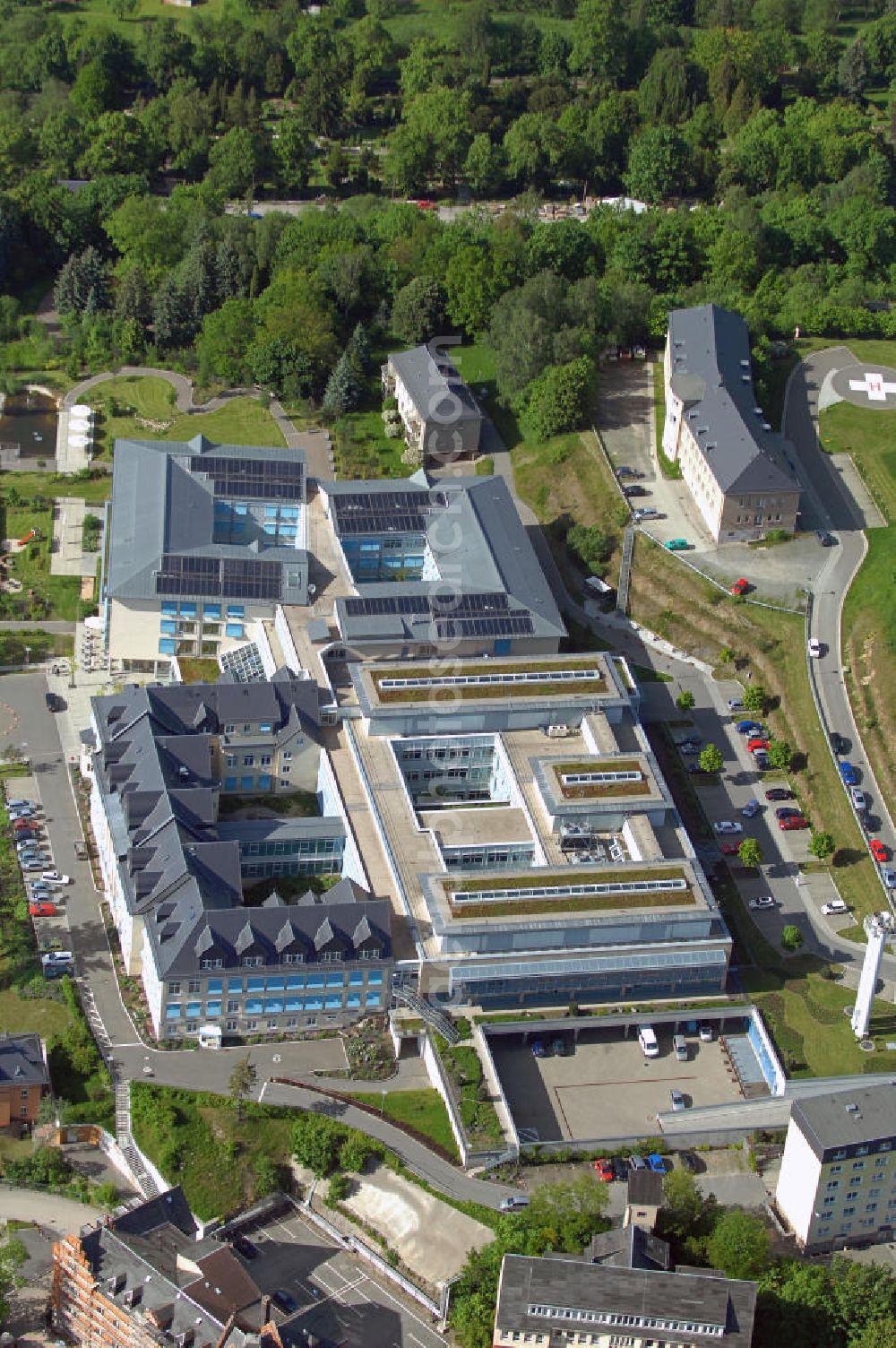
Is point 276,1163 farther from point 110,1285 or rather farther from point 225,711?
point 225,711

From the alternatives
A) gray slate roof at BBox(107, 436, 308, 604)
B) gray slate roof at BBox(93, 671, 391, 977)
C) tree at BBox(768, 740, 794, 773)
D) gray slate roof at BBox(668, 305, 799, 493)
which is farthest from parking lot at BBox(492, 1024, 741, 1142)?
gray slate roof at BBox(668, 305, 799, 493)

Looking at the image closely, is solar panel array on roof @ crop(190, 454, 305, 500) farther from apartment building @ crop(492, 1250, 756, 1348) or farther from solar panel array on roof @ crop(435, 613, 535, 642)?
apartment building @ crop(492, 1250, 756, 1348)

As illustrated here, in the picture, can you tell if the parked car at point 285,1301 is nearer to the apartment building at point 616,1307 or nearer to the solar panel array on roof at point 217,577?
the apartment building at point 616,1307

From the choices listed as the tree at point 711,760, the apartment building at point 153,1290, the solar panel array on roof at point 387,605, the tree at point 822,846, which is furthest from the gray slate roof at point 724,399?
the apartment building at point 153,1290

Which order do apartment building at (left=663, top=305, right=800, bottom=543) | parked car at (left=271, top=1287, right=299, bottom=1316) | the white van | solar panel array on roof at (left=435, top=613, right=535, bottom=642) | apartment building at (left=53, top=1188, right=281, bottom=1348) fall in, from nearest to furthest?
1. apartment building at (left=53, top=1188, right=281, bottom=1348)
2. parked car at (left=271, top=1287, right=299, bottom=1316)
3. the white van
4. solar panel array on roof at (left=435, top=613, right=535, bottom=642)
5. apartment building at (left=663, top=305, right=800, bottom=543)

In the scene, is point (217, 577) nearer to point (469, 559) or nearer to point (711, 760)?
point (469, 559)

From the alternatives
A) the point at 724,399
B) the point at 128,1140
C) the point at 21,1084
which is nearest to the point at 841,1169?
the point at 128,1140
